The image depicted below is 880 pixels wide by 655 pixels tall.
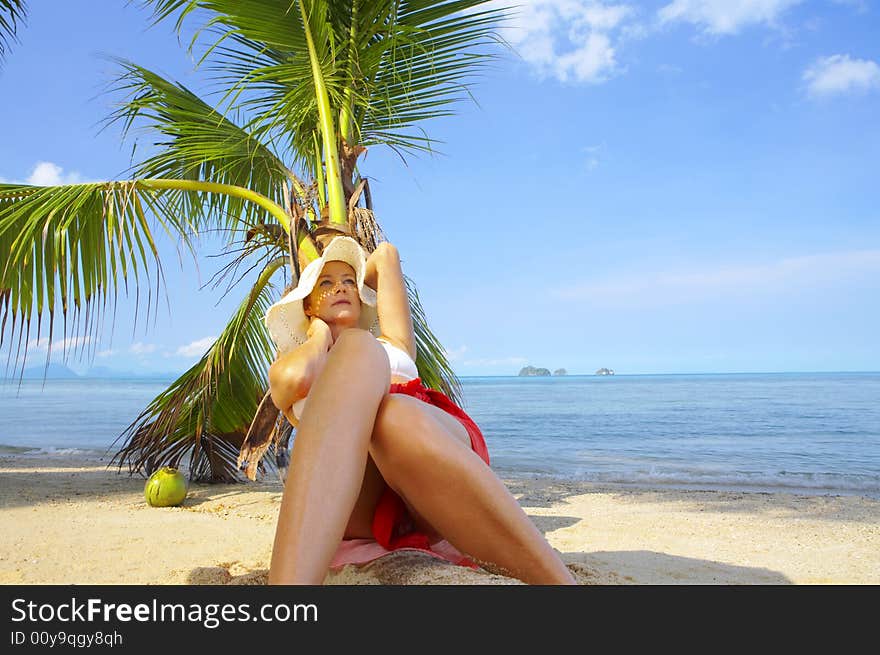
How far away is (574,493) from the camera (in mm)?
5121

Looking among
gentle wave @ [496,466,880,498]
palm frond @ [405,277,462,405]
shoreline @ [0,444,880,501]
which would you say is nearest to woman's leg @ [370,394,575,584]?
palm frond @ [405,277,462,405]

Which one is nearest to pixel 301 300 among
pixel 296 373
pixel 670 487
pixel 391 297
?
pixel 391 297

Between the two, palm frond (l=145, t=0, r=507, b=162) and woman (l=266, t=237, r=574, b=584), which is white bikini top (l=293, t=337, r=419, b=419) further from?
palm frond (l=145, t=0, r=507, b=162)

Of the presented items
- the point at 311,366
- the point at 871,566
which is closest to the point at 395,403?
the point at 311,366

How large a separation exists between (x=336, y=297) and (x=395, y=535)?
78cm

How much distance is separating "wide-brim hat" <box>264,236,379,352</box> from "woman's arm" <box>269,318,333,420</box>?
268mm

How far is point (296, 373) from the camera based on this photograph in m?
1.84

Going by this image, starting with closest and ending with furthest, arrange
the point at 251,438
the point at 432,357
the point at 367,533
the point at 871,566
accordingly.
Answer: the point at 367,533, the point at 871,566, the point at 251,438, the point at 432,357

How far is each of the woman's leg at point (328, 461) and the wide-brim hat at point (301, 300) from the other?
648mm

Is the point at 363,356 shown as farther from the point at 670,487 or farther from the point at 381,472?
the point at 670,487

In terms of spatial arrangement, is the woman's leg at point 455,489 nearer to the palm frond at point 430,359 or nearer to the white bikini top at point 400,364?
the white bikini top at point 400,364

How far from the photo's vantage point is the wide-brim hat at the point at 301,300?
2.17 m

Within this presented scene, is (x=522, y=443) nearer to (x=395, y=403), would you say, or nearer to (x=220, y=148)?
(x=220, y=148)
